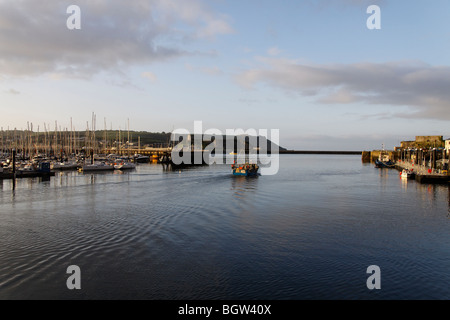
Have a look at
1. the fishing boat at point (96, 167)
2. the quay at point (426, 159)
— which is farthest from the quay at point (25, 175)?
the quay at point (426, 159)

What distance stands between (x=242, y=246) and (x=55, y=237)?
468 inches

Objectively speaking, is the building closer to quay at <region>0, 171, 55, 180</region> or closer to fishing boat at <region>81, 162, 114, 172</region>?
fishing boat at <region>81, 162, 114, 172</region>

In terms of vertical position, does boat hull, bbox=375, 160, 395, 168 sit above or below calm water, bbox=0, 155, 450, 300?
above

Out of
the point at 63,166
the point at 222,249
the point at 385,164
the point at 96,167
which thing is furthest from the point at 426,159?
the point at 63,166

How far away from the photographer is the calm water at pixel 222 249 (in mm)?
12758

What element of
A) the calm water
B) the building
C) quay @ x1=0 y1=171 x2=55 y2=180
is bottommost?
the calm water

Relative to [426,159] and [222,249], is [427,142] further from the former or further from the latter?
[222,249]

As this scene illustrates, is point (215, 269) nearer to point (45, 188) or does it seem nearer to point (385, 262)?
point (385, 262)

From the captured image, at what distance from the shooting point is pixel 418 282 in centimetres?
1357

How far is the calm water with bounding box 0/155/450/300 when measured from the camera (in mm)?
12758

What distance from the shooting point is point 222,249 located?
18031 mm

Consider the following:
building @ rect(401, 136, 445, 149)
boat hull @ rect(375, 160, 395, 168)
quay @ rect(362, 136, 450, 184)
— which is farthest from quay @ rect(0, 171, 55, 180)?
building @ rect(401, 136, 445, 149)

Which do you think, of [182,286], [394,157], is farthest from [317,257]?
[394,157]

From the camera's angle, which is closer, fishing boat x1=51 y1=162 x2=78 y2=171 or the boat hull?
fishing boat x1=51 y1=162 x2=78 y2=171
